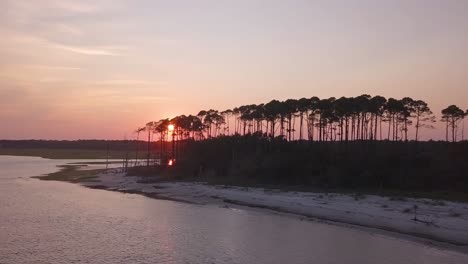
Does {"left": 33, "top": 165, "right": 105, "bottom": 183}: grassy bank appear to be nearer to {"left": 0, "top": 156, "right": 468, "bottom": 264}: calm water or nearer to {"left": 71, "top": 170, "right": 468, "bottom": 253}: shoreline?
{"left": 71, "top": 170, "right": 468, "bottom": 253}: shoreline

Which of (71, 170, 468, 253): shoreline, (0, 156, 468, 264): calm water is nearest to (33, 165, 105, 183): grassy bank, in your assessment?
(71, 170, 468, 253): shoreline

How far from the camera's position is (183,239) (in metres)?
25.5

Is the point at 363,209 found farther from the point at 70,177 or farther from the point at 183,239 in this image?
the point at 70,177

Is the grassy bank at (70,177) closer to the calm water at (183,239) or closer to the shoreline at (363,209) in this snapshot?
the shoreline at (363,209)

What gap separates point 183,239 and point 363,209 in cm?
1277

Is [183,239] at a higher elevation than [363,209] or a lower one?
lower

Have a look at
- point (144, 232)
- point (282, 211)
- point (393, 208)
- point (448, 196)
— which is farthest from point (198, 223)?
point (448, 196)

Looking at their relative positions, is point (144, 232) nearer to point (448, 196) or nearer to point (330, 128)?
point (448, 196)

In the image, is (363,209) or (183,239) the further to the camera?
(363,209)

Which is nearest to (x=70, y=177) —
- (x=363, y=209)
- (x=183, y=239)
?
(x=183, y=239)

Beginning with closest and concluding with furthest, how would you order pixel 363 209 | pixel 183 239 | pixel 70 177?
1. pixel 183 239
2. pixel 363 209
3. pixel 70 177

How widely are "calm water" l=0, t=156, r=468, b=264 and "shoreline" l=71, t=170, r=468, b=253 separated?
1475 millimetres

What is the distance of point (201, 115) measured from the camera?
108m

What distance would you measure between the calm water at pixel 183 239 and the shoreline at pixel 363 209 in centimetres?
148
